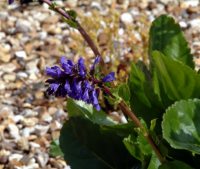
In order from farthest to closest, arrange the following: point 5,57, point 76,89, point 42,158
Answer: point 5,57 < point 42,158 < point 76,89

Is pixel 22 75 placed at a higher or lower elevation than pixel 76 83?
higher

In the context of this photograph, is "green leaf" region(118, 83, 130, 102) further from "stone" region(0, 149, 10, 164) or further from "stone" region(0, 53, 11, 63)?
"stone" region(0, 53, 11, 63)

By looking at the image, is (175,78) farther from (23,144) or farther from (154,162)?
(23,144)

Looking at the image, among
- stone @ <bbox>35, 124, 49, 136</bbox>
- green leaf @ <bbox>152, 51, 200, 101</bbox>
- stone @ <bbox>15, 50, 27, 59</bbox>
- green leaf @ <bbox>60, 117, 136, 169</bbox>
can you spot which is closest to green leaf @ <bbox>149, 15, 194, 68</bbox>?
green leaf @ <bbox>152, 51, 200, 101</bbox>

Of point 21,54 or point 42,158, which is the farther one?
point 21,54

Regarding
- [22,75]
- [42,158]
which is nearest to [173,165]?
[42,158]

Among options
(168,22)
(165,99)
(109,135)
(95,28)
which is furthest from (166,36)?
(95,28)
